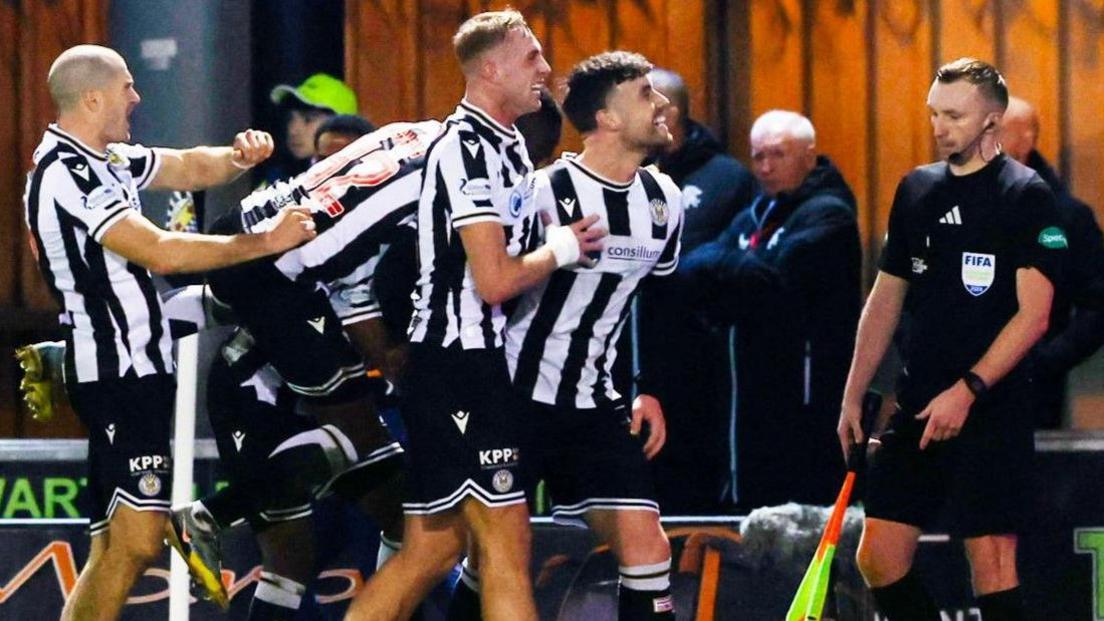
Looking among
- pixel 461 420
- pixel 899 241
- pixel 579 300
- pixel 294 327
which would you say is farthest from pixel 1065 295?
pixel 294 327

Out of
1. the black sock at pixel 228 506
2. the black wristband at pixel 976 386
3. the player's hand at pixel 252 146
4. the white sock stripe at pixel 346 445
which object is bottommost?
the black sock at pixel 228 506

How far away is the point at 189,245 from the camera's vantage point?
7.08m

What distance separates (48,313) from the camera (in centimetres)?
1055

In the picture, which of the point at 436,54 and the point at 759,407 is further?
the point at 436,54

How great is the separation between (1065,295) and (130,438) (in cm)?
344

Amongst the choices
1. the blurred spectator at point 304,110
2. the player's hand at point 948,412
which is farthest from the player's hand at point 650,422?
the blurred spectator at point 304,110

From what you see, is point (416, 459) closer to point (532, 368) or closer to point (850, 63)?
point (532, 368)

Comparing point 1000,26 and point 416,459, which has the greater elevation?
point 1000,26

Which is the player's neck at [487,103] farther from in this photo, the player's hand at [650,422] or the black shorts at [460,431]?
the player's hand at [650,422]

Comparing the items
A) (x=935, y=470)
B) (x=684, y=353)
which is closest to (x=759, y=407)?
(x=684, y=353)

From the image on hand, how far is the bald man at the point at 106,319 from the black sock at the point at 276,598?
24.6 inches

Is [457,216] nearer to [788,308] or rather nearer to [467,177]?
[467,177]

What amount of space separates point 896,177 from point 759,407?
1728 millimetres

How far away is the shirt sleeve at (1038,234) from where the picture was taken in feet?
23.0
